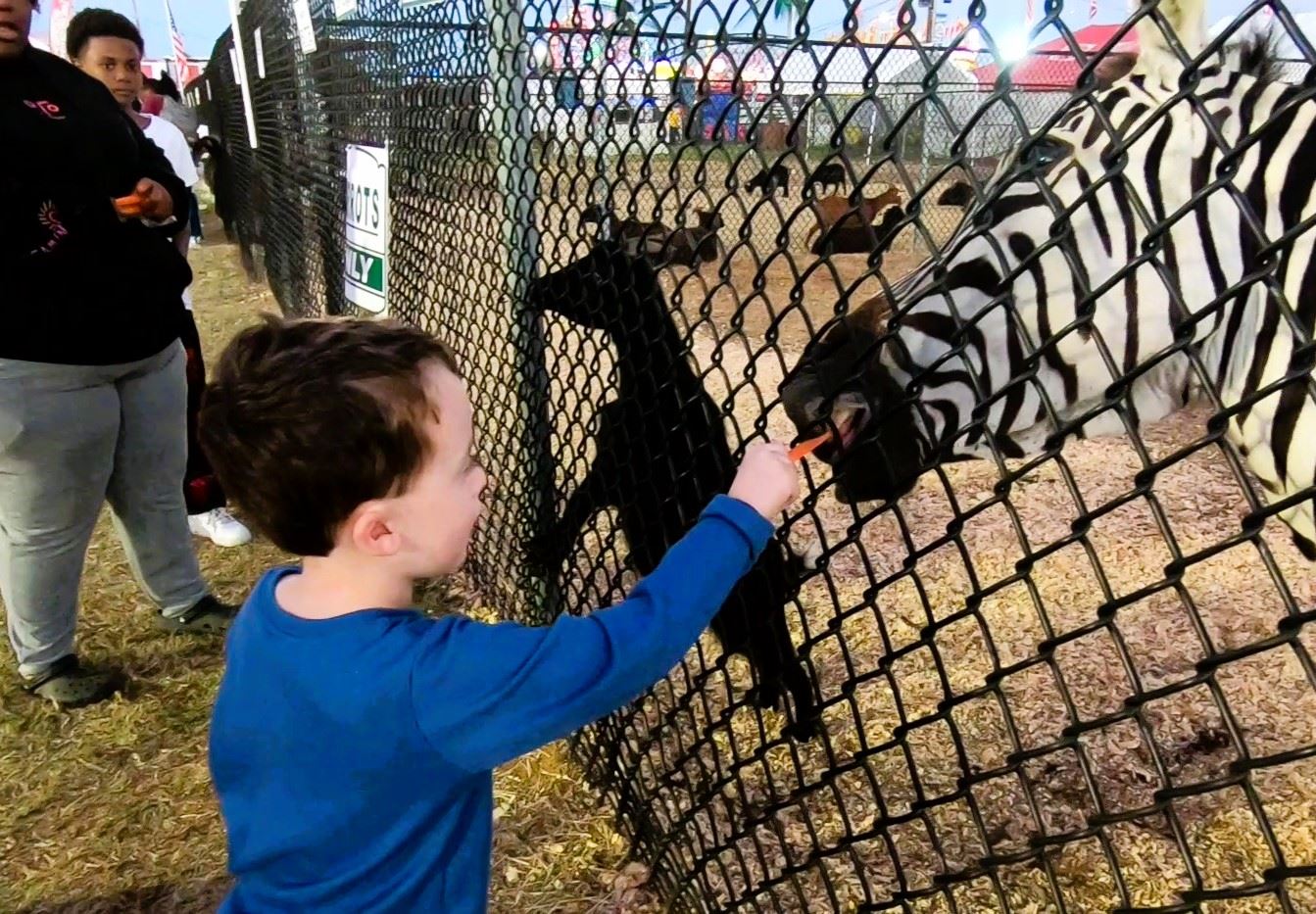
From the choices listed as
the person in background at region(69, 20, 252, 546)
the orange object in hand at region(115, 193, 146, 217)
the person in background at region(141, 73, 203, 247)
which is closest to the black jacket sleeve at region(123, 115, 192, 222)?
the orange object in hand at region(115, 193, 146, 217)

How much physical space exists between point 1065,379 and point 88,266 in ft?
9.01

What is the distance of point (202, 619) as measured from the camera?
3934 millimetres

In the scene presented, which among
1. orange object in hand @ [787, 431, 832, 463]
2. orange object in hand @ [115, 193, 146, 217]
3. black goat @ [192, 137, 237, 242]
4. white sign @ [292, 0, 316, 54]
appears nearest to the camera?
orange object in hand @ [787, 431, 832, 463]

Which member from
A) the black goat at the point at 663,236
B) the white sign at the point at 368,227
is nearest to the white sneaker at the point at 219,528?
the white sign at the point at 368,227

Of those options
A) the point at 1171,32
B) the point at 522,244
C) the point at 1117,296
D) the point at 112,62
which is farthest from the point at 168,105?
the point at 1171,32

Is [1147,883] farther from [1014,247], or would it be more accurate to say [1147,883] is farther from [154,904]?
[154,904]

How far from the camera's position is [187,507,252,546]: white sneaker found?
476 cm

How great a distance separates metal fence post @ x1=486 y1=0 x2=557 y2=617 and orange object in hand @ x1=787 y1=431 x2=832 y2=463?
1.44 metres

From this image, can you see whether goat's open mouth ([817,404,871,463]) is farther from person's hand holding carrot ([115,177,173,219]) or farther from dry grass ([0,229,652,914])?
person's hand holding carrot ([115,177,173,219])

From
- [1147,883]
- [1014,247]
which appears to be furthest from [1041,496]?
[1014,247]

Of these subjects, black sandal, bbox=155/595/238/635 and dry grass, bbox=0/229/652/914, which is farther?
black sandal, bbox=155/595/238/635

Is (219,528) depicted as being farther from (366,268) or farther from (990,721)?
(990,721)

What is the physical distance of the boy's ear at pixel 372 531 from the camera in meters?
1.36

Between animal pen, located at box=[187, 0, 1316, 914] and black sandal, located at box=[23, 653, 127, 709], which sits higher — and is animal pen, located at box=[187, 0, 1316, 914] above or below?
above
